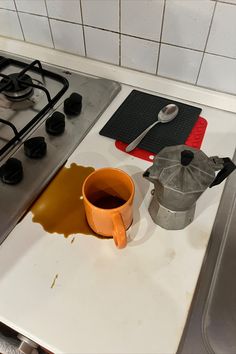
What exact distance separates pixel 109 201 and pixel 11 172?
0.19m

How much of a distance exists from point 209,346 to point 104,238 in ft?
0.73

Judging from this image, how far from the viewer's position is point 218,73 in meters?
0.72

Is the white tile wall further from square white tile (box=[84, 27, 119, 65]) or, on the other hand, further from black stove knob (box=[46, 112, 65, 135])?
black stove knob (box=[46, 112, 65, 135])

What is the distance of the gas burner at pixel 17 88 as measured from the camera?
72 cm

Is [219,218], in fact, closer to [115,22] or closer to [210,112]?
[210,112]

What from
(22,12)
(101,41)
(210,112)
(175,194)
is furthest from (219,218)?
(22,12)

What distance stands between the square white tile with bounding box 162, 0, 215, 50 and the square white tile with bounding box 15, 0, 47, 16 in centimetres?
32

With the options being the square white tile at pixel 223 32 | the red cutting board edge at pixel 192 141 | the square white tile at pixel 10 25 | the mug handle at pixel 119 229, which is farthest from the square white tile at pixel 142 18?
the mug handle at pixel 119 229

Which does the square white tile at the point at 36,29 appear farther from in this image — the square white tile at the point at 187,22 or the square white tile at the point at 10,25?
the square white tile at the point at 187,22

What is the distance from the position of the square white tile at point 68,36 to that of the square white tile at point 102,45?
0.02m

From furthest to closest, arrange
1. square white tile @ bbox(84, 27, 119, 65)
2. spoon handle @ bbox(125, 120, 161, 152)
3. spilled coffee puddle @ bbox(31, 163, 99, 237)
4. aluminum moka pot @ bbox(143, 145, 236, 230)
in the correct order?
square white tile @ bbox(84, 27, 119, 65) < spoon handle @ bbox(125, 120, 161, 152) < spilled coffee puddle @ bbox(31, 163, 99, 237) < aluminum moka pot @ bbox(143, 145, 236, 230)

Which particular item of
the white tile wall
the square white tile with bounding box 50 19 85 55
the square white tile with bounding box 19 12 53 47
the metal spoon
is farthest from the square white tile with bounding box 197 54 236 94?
the square white tile with bounding box 19 12 53 47

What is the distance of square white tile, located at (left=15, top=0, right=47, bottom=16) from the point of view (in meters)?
0.79

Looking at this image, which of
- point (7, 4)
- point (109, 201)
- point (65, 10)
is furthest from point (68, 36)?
point (109, 201)
